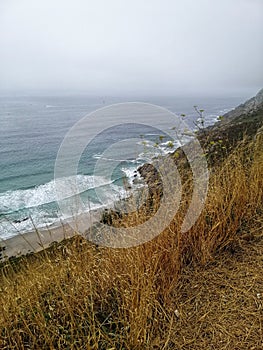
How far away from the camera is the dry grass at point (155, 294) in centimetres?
157

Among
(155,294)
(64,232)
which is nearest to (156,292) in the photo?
(155,294)

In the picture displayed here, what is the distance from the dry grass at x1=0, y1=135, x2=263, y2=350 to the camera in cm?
157

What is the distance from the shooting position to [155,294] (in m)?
1.86

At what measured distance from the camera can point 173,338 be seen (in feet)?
5.49

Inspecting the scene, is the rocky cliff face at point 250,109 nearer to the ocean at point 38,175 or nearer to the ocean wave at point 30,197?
the ocean at point 38,175

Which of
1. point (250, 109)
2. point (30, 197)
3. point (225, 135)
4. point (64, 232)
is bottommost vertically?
point (30, 197)

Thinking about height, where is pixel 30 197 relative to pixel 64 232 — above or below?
below

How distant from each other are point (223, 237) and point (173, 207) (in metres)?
0.51

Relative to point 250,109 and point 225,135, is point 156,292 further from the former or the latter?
point 250,109

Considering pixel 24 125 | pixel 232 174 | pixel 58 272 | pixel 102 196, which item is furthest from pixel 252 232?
pixel 24 125

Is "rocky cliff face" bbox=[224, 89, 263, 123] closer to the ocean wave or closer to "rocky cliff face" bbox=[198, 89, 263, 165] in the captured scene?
"rocky cliff face" bbox=[198, 89, 263, 165]

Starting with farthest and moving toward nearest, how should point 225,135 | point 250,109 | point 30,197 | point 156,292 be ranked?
point 30,197 → point 250,109 → point 225,135 → point 156,292

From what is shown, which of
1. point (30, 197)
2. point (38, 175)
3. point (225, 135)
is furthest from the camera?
point (38, 175)

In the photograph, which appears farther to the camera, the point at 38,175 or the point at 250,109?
the point at 38,175
